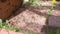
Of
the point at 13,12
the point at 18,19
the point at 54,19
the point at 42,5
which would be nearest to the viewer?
the point at 54,19

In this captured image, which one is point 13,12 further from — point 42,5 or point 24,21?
point 42,5

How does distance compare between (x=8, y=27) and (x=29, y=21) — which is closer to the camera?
(x=8, y=27)

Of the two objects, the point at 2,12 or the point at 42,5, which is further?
the point at 42,5

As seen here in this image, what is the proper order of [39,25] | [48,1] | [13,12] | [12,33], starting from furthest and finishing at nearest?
1. [48,1]
2. [13,12]
3. [39,25]
4. [12,33]

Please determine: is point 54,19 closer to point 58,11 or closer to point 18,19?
point 18,19

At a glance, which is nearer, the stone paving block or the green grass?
the green grass

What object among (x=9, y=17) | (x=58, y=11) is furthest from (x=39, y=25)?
(x=58, y=11)

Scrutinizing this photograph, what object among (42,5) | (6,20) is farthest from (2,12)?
(42,5)

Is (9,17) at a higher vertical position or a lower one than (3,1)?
lower

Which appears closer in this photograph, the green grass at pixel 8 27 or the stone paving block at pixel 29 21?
the green grass at pixel 8 27
